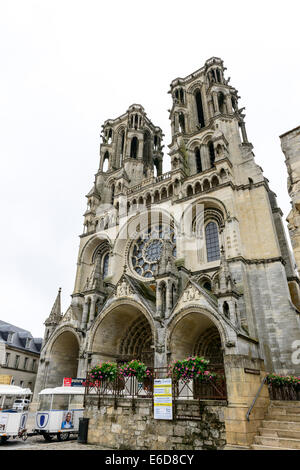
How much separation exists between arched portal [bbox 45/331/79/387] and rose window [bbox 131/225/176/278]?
6.93 metres

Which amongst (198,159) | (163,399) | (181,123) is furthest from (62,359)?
(181,123)

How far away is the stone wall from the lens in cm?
909

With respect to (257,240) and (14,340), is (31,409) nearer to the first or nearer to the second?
(14,340)

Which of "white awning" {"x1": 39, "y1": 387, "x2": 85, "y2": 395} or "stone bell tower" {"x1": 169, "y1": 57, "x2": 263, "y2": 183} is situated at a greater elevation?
"stone bell tower" {"x1": 169, "y1": 57, "x2": 263, "y2": 183}

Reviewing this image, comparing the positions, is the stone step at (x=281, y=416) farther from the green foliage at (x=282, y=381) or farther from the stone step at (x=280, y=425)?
the green foliage at (x=282, y=381)

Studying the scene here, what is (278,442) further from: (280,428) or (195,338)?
(195,338)

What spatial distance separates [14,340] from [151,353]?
1926 cm

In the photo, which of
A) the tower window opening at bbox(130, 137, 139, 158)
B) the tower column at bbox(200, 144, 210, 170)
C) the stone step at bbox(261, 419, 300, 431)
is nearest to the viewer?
the stone step at bbox(261, 419, 300, 431)

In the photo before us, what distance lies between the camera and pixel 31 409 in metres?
19.2

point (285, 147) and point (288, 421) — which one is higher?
point (285, 147)

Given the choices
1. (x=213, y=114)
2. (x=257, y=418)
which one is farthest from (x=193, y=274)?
(x=213, y=114)

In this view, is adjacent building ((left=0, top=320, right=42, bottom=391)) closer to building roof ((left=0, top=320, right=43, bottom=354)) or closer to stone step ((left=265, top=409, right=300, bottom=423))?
building roof ((left=0, top=320, right=43, bottom=354))

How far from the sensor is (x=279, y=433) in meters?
9.21

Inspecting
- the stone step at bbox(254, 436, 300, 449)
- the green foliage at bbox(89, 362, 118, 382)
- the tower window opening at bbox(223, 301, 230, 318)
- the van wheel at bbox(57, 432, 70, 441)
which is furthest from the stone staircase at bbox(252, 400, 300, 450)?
the van wheel at bbox(57, 432, 70, 441)
